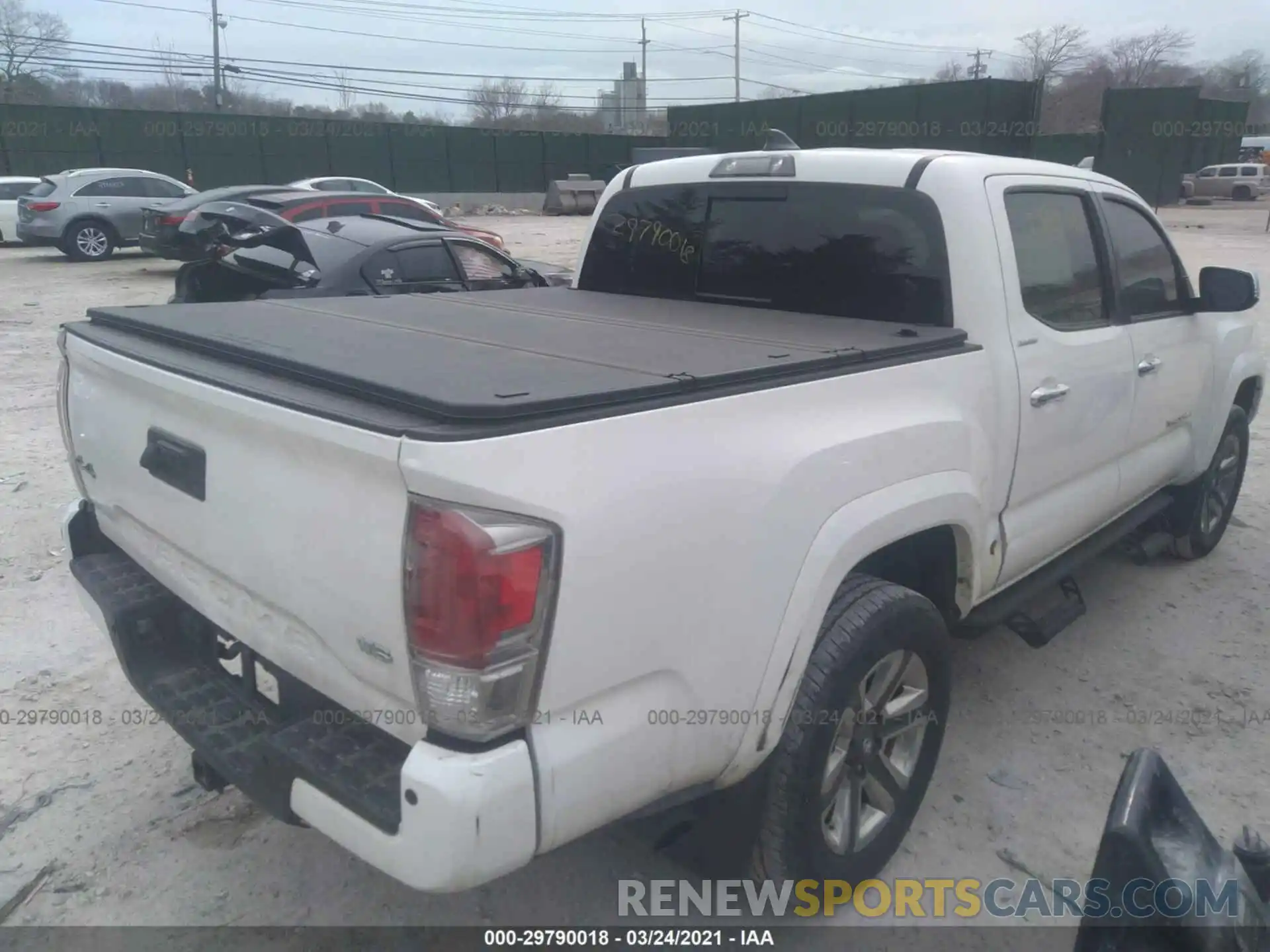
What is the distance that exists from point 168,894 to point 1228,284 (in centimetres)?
445

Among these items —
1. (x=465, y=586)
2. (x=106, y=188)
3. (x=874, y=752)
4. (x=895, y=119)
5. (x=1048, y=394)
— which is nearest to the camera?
(x=465, y=586)

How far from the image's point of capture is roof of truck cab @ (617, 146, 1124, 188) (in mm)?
3213

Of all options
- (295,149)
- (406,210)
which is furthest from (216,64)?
(406,210)

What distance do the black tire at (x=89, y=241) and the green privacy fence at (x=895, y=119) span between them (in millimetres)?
18732

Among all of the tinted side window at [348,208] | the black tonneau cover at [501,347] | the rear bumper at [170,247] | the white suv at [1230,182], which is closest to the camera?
the black tonneau cover at [501,347]

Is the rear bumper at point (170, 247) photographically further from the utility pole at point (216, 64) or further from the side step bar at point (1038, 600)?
the utility pole at point (216, 64)

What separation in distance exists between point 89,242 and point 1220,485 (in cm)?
1915

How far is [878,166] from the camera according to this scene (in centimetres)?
329

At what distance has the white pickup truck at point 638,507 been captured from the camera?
1788 mm

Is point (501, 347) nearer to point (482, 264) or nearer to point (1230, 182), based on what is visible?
point (482, 264)

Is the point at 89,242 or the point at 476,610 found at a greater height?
the point at 89,242

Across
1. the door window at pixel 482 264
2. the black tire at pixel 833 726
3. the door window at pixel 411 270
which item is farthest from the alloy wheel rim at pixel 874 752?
the door window at pixel 482 264

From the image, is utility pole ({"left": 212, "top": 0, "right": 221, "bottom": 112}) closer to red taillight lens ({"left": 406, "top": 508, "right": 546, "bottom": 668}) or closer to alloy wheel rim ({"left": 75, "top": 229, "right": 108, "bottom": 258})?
alloy wheel rim ({"left": 75, "top": 229, "right": 108, "bottom": 258})

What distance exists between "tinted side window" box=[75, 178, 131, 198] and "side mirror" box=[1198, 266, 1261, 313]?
18993 mm
